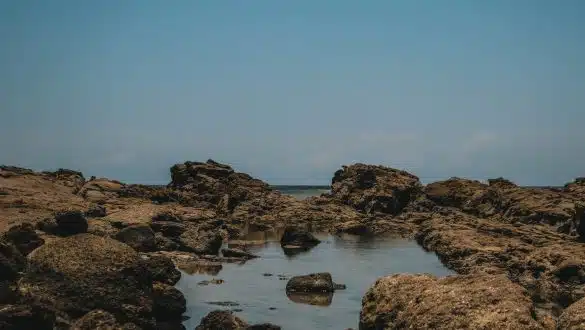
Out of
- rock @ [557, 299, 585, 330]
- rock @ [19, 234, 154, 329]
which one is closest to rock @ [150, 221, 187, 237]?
rock @ [19, 234, 154, 329]

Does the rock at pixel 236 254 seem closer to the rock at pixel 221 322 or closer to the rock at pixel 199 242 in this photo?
the rock at pixel 199 242

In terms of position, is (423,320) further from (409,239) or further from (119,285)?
(409,239)

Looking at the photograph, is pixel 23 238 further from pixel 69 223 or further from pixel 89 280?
pixel 89 280

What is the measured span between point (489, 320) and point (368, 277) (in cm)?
1703

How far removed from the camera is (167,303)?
831 inches

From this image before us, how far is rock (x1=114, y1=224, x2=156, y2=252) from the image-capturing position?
1323 inches

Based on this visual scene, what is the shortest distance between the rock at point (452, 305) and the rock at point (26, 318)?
9393mm

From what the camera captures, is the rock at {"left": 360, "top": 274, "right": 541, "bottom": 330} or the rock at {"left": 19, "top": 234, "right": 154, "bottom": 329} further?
the rock at {"left": 19, "top": 234, "right": 154, "bottom": 329}

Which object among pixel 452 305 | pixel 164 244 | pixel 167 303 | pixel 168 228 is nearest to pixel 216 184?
pixel 168 228

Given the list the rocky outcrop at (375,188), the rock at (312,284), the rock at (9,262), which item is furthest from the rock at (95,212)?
the rocky outcrop at (375,188)

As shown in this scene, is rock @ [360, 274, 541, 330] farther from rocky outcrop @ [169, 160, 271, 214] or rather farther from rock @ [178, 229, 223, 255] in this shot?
rocky outcrop @ [169, 160, 271, 214]

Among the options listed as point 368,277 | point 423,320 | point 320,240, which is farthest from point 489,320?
point 320,240

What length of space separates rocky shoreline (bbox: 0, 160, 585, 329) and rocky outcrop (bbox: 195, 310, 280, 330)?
0.04 meters

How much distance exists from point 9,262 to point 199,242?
1644 centimetres
